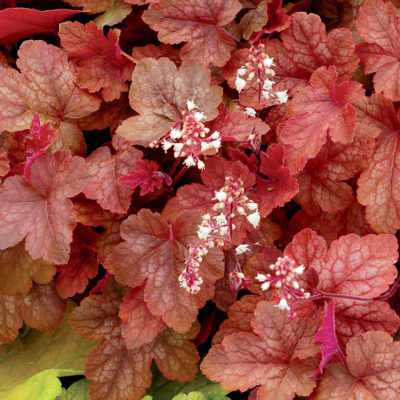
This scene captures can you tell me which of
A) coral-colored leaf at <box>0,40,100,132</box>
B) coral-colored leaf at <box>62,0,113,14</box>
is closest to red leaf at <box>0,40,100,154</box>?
coral-colored leaf at <box>0,40,100,132</box>

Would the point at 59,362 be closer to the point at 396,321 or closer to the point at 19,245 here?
the point at 19,245

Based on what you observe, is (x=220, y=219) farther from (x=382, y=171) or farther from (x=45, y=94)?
(x=45, y=94)

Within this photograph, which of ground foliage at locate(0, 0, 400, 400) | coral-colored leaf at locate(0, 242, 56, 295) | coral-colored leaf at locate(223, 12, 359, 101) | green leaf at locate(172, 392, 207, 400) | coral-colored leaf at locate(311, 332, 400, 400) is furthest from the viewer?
coral-colored leaf at locate(0, 242, 56, 295)

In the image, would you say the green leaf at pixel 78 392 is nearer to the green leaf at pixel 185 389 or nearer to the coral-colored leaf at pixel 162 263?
the green leaf at pixel 185 389

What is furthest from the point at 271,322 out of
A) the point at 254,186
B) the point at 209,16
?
the point at 209,16

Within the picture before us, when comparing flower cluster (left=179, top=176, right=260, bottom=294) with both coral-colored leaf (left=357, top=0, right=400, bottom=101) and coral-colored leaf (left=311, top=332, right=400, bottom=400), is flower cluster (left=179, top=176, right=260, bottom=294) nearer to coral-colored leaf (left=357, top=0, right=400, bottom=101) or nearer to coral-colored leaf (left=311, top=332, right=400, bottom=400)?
coral-colored leaf (left=311, top=332, right=400, bottom=400)

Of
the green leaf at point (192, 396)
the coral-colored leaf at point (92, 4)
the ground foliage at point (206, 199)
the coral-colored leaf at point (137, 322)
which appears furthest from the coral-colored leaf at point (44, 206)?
Answer: the coral-colored leaf at point (92, 4)

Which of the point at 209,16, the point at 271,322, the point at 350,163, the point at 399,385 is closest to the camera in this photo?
the point at 399,385
